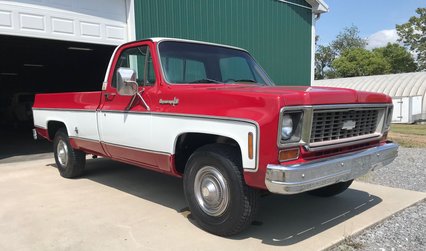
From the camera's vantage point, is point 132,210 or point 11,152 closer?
point 132,210

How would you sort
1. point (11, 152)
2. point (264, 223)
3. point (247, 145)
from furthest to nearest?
1. point (11, 152)
2. point (264, 223)
3. point (247, 145)

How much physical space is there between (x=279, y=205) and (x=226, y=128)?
1925 mm

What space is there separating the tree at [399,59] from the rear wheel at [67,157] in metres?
57.8

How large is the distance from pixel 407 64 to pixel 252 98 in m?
60.4

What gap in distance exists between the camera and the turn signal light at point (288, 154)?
3.61m

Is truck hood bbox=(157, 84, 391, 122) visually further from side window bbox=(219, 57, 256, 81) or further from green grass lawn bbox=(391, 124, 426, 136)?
green grass lawn bbox=(391, 124, 426, 136)

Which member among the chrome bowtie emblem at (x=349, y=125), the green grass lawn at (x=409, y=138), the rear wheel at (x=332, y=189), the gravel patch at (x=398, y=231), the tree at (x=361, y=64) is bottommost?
the green grass lawn at (x=409, y=138)

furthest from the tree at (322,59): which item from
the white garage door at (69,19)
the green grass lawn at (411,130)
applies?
the white garage door at (69,19)

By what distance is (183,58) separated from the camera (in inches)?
204

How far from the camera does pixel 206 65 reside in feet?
17.6

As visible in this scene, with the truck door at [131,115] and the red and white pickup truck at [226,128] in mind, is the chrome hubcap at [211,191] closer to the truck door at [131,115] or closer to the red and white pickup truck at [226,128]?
the red and white pickup truck at [226,128]

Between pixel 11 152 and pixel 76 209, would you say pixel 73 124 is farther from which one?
pixel 11 152

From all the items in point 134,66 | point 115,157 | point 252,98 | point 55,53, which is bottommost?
point 115,157

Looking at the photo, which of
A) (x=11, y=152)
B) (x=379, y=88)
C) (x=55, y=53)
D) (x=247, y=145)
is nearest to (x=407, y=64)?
(x=379, y=88)
